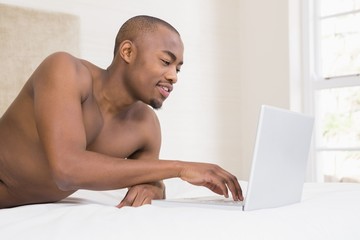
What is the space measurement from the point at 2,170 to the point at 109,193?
0.47 meters

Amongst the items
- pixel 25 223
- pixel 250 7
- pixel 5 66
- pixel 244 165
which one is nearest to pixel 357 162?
pixel 244 165

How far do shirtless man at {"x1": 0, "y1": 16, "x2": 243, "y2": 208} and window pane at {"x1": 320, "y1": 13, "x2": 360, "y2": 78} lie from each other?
2.09m

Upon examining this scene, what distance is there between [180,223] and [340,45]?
9.44 ft

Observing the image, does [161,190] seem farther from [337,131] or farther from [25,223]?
[337,131]

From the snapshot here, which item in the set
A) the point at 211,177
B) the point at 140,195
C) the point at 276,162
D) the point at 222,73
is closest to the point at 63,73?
the point at 140,195

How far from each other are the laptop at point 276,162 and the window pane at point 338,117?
220 centimetres

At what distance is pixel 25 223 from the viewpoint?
1.25 meters

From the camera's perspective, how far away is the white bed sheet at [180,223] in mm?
1147

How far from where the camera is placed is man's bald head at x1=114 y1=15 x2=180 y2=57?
70.2 inches

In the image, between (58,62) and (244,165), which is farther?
(244,165)

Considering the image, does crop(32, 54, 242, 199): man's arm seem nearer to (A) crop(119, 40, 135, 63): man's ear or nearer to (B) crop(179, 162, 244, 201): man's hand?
(B) crop(179, 162, 244, 201): man's hand

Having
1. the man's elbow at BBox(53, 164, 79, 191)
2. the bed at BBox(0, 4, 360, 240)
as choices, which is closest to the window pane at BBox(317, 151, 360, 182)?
the bed at BBox(0, 4, 360, 240)

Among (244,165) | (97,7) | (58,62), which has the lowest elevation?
(244,165)

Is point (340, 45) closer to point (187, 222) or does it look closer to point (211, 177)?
point (211, 177)
